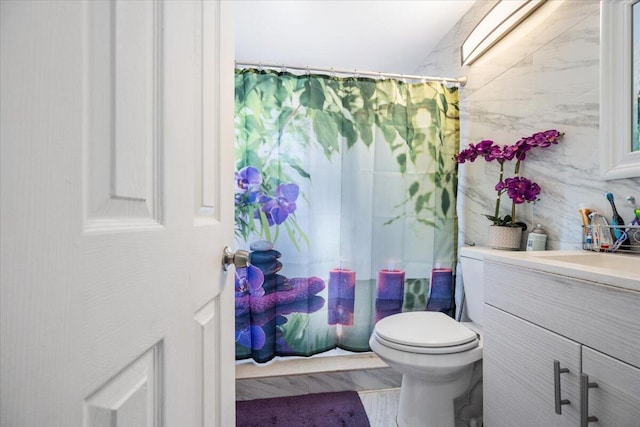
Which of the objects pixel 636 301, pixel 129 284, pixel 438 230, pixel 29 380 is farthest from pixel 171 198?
pixel 438 230

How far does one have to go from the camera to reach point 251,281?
5.34 feet

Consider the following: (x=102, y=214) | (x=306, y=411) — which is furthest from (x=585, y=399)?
(x=306, y=411)

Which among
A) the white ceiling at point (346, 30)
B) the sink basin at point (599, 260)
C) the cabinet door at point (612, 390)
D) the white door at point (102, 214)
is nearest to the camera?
the white door at point (102, 214)

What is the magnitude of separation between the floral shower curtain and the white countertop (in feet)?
2.67

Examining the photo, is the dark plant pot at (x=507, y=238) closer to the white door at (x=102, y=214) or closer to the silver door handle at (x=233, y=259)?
the silver door handle at (x=233, y=259)

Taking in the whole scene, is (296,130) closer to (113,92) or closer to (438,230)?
(438,230)

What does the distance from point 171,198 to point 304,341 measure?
4.89 ft

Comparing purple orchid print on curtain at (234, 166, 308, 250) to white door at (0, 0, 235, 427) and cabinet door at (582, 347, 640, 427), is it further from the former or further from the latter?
cabinet door at (582, 347, 640, 427)

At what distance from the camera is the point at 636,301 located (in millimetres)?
548

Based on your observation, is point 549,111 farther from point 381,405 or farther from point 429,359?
point 381,405

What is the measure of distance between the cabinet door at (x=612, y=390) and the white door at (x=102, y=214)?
83 centimetres

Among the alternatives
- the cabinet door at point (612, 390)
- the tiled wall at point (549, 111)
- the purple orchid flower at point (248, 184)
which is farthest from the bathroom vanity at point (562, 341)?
the purple orchid flower at point (248, 184)

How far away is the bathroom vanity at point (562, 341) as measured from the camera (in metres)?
0.58

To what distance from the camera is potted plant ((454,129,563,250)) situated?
123cm
